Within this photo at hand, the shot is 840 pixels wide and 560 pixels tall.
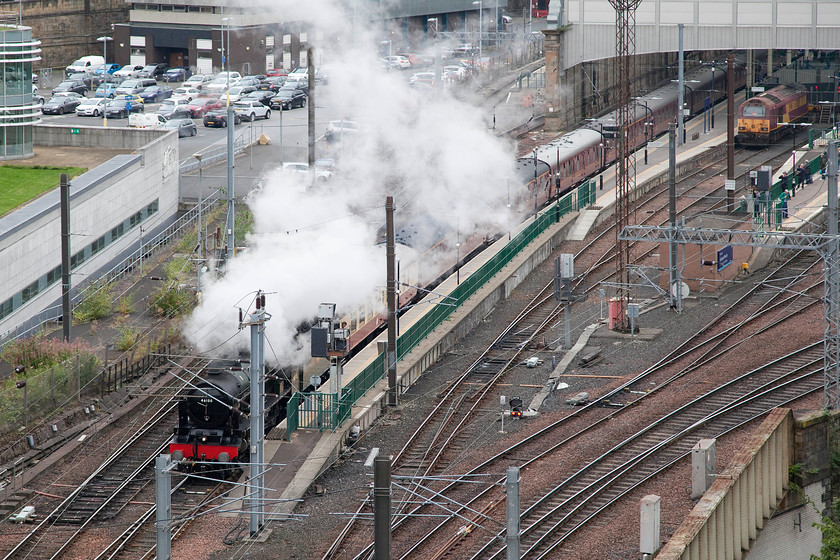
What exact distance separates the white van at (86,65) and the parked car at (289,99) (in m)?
17.3

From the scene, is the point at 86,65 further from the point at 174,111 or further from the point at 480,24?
the point at 480,24

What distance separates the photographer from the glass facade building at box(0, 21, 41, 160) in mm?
49531

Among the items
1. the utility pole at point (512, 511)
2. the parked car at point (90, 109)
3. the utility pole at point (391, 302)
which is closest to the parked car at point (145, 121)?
the parked car at point (90, 109)

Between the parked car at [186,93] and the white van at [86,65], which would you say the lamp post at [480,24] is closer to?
the parked car at [186,93]

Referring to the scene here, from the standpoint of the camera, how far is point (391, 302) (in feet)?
109

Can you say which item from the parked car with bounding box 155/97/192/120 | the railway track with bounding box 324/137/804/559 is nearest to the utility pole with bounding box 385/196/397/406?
the railway track with bounding box 324/137/804/559

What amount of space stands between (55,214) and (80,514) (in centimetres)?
1652

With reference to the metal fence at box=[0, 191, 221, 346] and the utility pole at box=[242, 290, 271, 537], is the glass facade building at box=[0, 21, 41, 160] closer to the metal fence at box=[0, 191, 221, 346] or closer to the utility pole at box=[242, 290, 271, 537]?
the metal fence at box=[0, 191, 221, 346]

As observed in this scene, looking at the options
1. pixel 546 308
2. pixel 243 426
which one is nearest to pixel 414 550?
pixel 243 426

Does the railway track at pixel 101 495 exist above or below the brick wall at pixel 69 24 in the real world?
below

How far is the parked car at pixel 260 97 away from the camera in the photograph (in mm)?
74375

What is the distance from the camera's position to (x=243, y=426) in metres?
28.8

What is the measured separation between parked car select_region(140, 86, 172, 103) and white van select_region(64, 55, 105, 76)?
7905 millimetres

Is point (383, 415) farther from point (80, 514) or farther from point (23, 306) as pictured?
point (23, 306)
